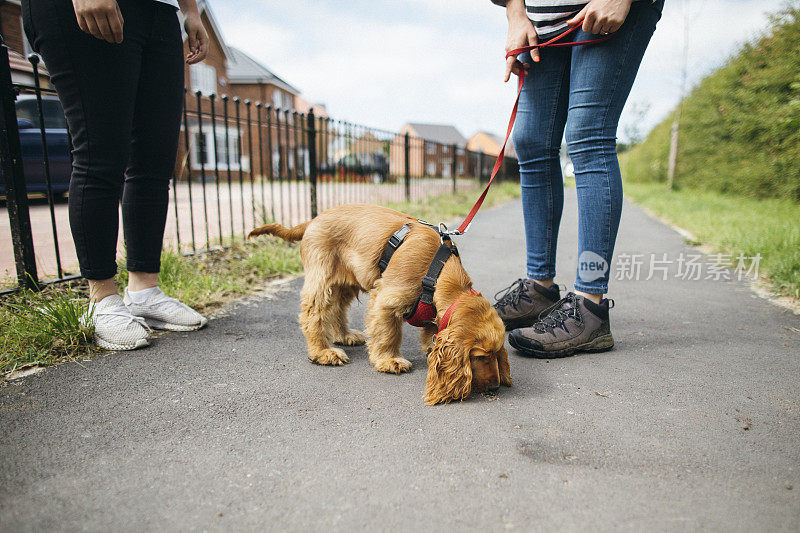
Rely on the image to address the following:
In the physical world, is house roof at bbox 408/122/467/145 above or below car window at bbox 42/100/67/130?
above

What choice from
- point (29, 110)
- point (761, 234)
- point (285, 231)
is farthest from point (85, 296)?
point (29, 110)

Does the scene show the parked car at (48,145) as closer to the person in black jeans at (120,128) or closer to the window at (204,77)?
the person in black jeans at (120,128)

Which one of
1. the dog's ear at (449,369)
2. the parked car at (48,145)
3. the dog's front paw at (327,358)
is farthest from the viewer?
the parked car at (48,145)

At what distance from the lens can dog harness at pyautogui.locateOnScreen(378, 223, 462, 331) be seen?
6.79ft

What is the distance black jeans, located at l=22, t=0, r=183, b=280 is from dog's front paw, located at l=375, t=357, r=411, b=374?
1.48m

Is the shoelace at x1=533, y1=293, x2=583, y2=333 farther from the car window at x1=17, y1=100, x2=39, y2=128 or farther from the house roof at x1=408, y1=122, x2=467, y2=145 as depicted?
the house roof at x1=408, y1=122, x2=467, y2=145

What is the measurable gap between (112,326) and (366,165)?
9.12 metres

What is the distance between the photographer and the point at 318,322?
94.4 inches

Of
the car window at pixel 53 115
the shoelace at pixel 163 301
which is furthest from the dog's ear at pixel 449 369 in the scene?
the car window at pixel 53 115

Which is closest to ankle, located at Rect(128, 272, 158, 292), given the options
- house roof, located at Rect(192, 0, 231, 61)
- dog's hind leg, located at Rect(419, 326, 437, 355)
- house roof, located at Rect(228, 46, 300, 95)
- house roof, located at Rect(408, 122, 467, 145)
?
dog's hind leg, located at Rect(419, 326, 437, 355)

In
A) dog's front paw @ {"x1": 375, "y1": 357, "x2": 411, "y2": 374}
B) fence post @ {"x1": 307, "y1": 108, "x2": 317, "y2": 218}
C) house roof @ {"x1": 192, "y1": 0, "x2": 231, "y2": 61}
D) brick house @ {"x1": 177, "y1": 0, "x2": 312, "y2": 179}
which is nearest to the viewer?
dog's front paw @ {"x1": 375, "y1": 357, "x2": 411, "y2": 374}

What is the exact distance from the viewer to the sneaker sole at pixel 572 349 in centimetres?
240

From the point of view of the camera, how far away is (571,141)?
95.9 inches

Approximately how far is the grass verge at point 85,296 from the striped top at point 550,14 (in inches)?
106
